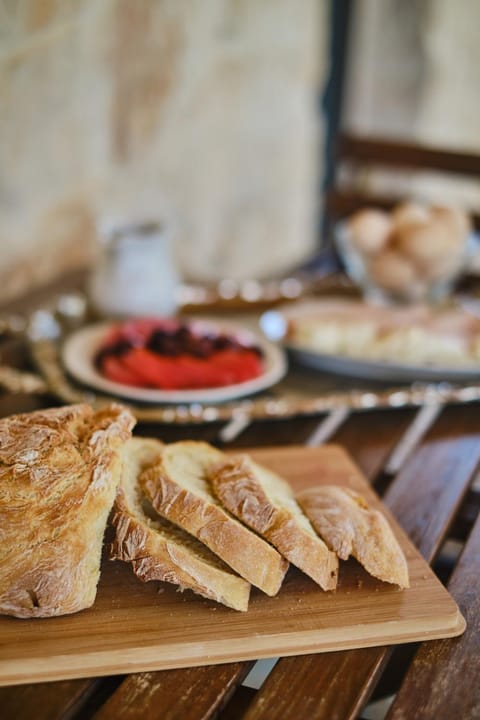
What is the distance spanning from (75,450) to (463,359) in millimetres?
772

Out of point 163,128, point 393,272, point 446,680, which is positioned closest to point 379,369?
point 393,272

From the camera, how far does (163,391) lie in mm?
1246

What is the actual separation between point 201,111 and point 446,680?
Answer: 2.02 m

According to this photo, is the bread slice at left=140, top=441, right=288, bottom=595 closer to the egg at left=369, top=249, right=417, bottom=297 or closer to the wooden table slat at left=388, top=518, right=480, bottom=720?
the wooden table slat at left=388, top=518, right=480, bottom=720

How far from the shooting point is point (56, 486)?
2.64 ft

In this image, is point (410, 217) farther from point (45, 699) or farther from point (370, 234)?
point (45, 699)

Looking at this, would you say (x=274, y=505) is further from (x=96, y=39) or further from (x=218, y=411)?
(x=96, y=39)

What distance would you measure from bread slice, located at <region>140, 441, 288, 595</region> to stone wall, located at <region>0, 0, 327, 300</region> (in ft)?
3.46

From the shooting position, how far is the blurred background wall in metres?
1.86

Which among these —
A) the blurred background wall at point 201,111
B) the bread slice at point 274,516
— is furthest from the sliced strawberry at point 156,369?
the blurred background wall at point 201,111

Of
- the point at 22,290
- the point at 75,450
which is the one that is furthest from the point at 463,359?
the point at 22,290

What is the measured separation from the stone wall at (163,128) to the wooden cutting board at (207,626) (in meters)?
1.17

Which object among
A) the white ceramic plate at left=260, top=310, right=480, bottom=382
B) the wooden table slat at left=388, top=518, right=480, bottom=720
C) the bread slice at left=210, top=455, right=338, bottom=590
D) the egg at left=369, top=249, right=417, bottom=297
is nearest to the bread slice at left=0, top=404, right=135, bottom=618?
the bread slice at left=210, top=455, right=338, bottom=590

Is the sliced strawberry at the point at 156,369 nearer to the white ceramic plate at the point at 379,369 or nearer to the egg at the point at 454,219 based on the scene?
the white ceramic plate at the point at 379,369
